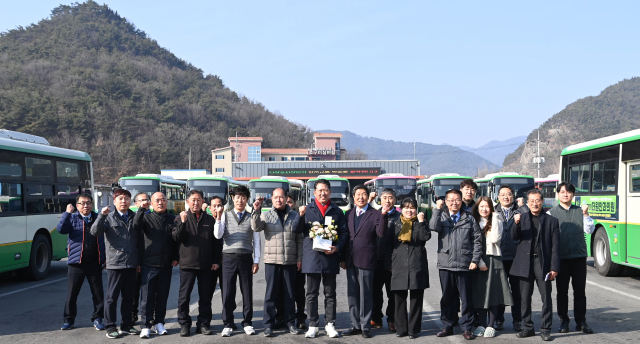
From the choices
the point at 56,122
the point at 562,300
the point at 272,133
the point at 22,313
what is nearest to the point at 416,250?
the point at 562,300

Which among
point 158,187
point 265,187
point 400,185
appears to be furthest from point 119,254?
point 400,185

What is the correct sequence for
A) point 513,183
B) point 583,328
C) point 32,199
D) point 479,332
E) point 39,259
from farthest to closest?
point 513,183
point 39,259
point 32,199
point 583,328
point 479,332

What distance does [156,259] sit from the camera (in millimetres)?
6891

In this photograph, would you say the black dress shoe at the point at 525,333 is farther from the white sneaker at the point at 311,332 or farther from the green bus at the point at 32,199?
the green bus at the point at 32,199

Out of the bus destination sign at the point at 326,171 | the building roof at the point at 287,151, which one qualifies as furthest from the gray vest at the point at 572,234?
the building roof at the point at 287,151

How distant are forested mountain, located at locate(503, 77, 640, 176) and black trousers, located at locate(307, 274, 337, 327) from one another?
101 metres

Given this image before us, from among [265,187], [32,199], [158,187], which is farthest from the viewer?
[265,187]

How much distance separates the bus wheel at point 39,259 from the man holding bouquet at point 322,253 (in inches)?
292

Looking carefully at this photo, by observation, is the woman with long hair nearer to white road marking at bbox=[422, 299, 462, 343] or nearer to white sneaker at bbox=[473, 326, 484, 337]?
white sneaker at bbox=[473, 326, 484, 337]

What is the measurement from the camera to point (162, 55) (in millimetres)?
158125

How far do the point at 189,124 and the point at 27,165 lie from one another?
97796mm

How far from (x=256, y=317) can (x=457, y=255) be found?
3.08 meters

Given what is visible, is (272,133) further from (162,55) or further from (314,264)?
(314,264)

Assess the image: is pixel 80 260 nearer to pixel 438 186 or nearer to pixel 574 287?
pixel 574 287
